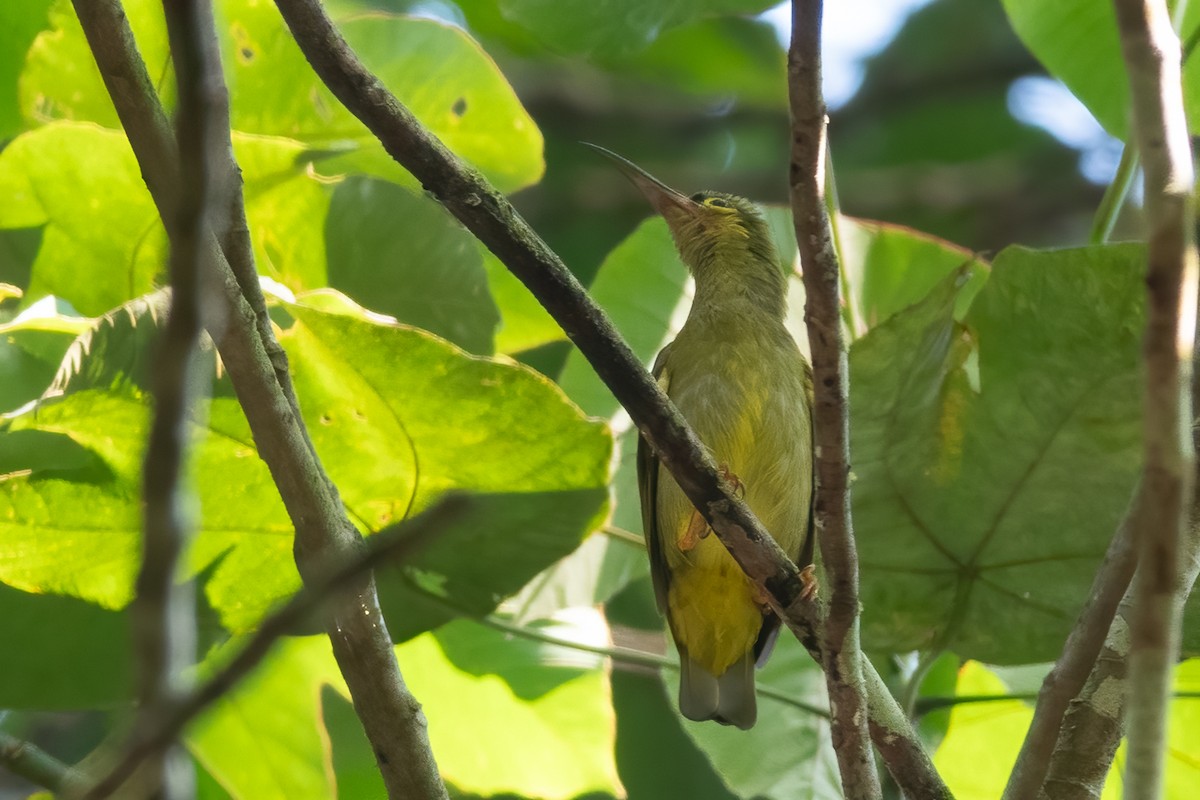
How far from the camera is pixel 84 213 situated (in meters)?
2.68

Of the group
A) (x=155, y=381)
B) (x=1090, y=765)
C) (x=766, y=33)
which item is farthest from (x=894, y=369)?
(x=766, y=33)

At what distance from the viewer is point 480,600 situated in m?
2.61

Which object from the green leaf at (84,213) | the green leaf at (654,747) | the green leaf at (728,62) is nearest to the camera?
the green leaf at (84,213)

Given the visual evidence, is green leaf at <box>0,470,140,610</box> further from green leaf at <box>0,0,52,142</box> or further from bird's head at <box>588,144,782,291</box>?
bird's head at <box>588,144,782,291</box>

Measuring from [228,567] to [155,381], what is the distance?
191cm

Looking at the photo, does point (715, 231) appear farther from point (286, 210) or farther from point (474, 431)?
point (474, 431)

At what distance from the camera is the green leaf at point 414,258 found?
2.80 metres

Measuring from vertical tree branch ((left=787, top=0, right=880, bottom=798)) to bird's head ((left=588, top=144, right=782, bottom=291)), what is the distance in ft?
5.85

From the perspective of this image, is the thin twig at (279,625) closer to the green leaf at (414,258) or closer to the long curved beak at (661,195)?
the green leaf at (414,258)

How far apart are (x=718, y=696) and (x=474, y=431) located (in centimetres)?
96

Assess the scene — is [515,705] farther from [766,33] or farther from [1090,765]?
[766,33]

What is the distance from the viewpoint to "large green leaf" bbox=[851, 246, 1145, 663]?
2.52 meters

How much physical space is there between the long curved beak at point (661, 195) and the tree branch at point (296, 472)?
200 centimetres

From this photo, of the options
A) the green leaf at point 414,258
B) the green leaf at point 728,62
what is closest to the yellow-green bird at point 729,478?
the green leaf at point 414,258
